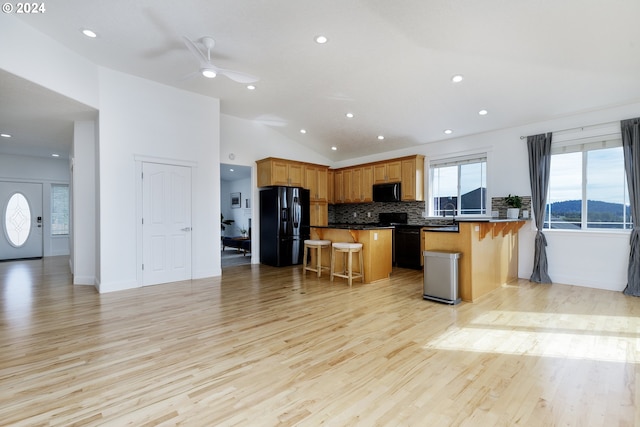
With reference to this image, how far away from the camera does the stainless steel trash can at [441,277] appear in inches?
148

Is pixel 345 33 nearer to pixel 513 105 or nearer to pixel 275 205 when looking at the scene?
pixel 513 105

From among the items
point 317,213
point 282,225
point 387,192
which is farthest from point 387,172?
point 282,225

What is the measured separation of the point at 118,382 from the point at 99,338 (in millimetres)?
989

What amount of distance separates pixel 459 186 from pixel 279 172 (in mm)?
3965

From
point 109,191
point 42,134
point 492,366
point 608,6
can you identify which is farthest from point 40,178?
point 608,6

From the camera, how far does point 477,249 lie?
4.02 meters

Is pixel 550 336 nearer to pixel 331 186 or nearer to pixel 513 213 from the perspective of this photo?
pixel 513 213

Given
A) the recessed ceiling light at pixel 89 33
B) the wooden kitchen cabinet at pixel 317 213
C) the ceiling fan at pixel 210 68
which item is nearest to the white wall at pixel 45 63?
the recessed ceiling light at pixel 89 33

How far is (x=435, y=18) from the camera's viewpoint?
310 centimetres

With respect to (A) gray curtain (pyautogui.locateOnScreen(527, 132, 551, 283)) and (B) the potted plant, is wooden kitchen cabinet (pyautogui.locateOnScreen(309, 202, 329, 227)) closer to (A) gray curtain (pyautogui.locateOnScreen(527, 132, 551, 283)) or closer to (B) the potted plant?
(B) the potted plant

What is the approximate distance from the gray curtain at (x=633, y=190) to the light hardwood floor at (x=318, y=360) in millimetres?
376

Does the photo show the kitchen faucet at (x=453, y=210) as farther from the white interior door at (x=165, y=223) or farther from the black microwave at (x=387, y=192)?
the white interior door at (x=165, y=223)

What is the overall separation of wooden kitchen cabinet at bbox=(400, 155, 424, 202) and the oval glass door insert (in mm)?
9846

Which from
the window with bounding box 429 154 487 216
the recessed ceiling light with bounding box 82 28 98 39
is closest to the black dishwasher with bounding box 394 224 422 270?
the window with bounding box 429 154 487 216
